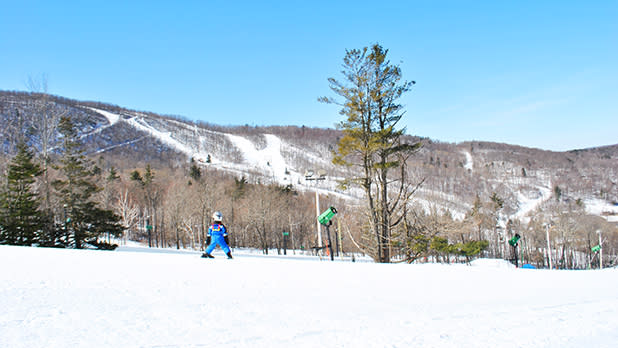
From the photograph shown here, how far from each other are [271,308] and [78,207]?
28282 millimetres

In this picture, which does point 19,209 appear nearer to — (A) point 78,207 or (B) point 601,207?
(A) point 78,207

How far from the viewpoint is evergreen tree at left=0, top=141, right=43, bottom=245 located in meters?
19.9

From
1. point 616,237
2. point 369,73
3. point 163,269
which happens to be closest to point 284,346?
point 163,269

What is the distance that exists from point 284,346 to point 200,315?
4.52 ft

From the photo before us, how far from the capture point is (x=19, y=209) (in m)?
21.0

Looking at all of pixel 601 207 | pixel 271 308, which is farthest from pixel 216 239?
pixel 601 207

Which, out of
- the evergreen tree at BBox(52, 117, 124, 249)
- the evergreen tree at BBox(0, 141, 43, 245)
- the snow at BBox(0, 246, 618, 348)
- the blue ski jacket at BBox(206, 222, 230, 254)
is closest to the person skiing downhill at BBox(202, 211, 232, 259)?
the blue ski jacket at BBox(206, 222, 230, 254)

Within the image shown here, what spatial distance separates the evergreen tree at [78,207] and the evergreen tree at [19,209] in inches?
75.3

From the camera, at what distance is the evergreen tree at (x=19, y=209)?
65.2 feet

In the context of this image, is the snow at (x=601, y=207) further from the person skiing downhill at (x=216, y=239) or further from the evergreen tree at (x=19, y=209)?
the evergreen tree at (x=19, y=209)

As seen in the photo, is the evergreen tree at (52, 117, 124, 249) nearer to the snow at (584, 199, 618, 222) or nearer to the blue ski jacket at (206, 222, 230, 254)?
the blue ski jacket at (206, 222, 230, 254)

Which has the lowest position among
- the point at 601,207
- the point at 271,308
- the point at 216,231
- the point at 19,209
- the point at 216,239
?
the point at 601,207

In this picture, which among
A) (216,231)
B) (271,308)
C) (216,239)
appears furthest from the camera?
(216,231)

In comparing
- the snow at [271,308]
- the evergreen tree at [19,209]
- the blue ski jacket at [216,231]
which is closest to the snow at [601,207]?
the blue ski jacket at [216,231]
